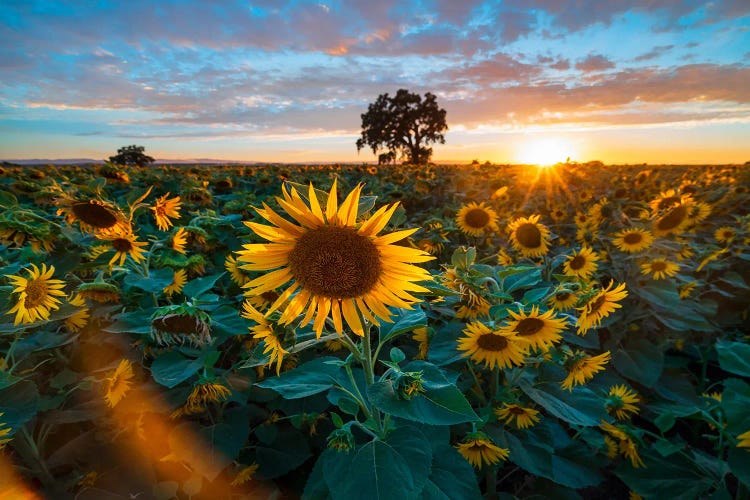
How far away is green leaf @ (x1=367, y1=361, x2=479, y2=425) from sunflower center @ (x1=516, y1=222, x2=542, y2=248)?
117 inches

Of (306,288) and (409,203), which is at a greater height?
(306,288)

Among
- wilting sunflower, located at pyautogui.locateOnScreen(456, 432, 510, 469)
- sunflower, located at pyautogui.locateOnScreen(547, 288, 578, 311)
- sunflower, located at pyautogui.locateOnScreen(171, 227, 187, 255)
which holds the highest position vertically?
sunflower, located at pyautogui.locateOnScreen(171, 227, 187, 255)

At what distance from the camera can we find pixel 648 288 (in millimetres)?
3607

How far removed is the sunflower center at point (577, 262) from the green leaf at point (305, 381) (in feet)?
8.25

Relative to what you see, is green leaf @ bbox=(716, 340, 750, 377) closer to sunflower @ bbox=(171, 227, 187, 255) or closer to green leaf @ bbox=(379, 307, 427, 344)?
green leaf @ bbox=(379, 307, 427, 344)

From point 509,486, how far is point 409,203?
20.9ft

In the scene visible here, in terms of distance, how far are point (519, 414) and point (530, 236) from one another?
2182 millimetres

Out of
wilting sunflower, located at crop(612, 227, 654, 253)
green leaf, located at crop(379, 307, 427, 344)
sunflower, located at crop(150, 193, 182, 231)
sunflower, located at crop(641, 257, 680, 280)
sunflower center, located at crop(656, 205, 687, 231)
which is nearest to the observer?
green leaf, located at crop(379, 307, 427, 344)

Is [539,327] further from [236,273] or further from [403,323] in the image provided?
[236,273]

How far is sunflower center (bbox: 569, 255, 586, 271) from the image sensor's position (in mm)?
3303

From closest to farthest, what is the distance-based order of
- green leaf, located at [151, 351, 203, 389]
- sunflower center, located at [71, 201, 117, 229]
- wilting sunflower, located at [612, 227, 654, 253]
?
green leaf, located at [151, 351, 203, 389] < sunflower center, located at [71, 201, 117, 229] < wilting sunflower, located at [612, 227, 654, 253]

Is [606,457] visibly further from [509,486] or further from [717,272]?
[717,272]

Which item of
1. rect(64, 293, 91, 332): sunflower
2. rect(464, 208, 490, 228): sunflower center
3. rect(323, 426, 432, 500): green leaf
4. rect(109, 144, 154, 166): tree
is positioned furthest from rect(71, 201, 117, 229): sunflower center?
rect(109, 144, 154, 166): tree

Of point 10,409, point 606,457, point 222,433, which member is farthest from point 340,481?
point 606,457
